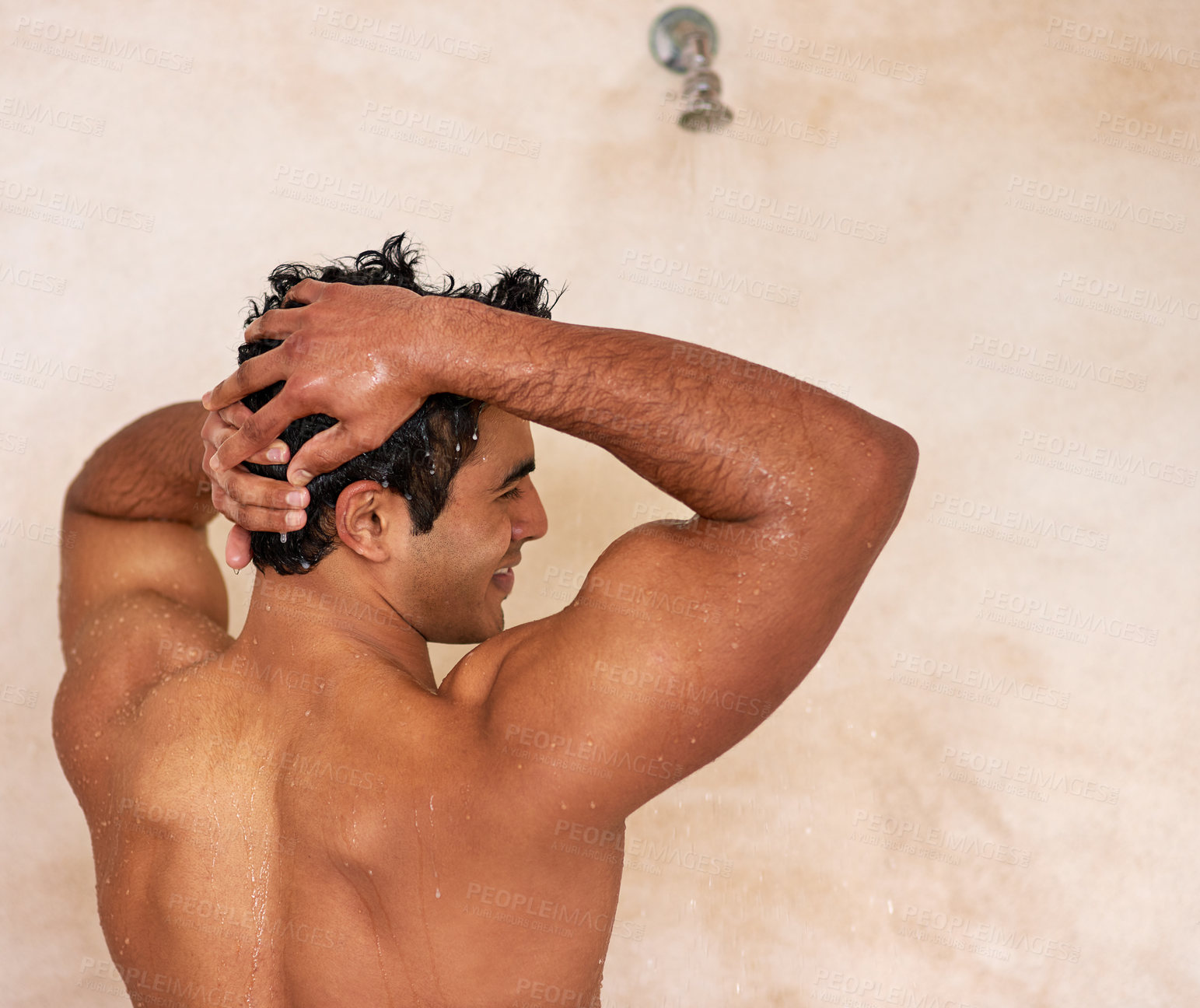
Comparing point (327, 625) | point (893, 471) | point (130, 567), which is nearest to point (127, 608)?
point (130, 567)

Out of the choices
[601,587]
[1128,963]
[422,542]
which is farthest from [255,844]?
[1128,963]

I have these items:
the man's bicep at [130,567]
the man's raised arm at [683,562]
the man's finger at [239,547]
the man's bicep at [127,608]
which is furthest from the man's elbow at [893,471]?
the man's bicep at [130,567]

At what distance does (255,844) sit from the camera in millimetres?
996

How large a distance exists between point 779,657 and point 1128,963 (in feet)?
4.69

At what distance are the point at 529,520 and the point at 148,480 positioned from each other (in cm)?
59

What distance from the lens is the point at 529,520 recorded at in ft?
3.74

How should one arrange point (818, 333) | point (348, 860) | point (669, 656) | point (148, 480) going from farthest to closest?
point (818, 333)
point (148, 480)
point (348, 860)
point (669, 656)

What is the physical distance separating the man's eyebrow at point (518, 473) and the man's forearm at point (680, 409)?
182mm

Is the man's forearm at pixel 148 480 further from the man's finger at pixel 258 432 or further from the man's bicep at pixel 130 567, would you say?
the man's finger at pixel 258 432

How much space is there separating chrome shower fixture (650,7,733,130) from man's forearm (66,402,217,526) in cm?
117

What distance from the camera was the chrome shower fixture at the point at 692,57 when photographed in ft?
6.98

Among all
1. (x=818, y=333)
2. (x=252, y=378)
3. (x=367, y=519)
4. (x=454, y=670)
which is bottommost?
(x=454, y=670)

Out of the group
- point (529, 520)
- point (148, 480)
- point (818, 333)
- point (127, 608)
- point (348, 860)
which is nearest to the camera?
point (348, 860)

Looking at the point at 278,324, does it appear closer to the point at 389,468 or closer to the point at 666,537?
the point at 389,468
